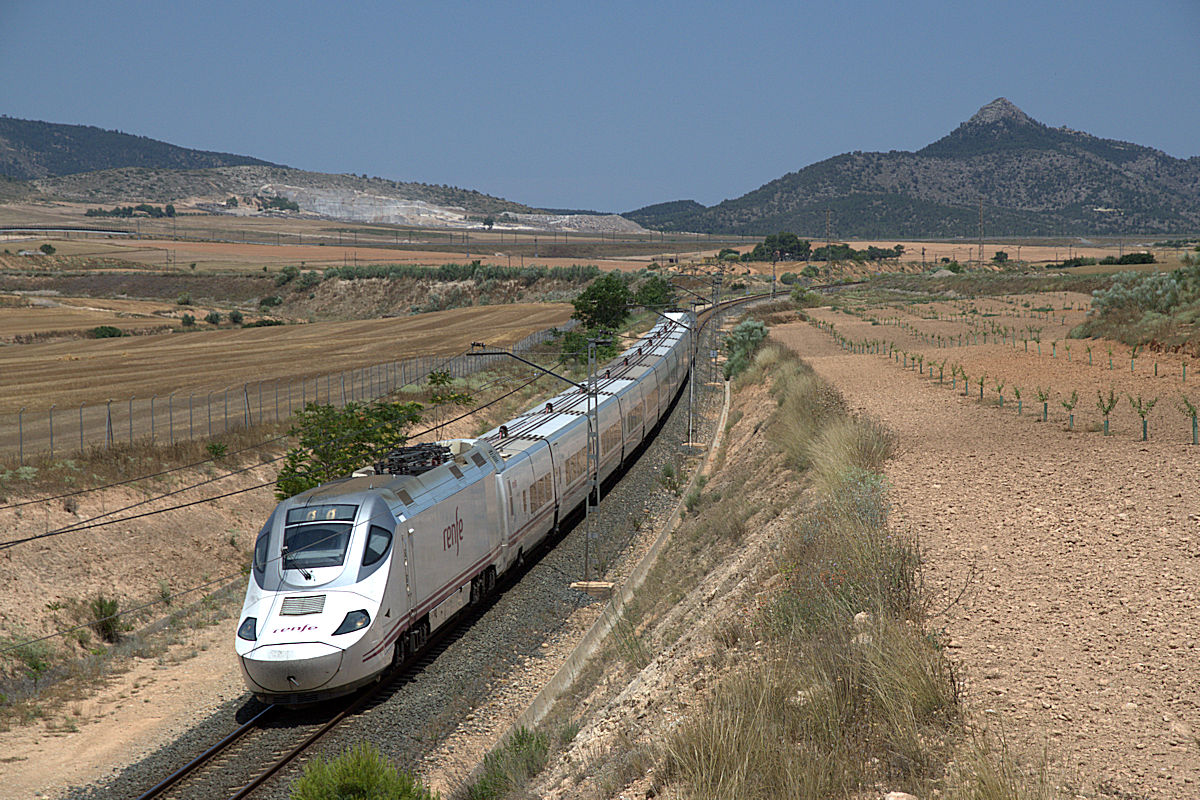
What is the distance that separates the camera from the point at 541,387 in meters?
55.2

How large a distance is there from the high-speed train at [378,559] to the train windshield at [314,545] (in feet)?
0.05

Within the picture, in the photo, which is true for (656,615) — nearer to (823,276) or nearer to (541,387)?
(541,387)

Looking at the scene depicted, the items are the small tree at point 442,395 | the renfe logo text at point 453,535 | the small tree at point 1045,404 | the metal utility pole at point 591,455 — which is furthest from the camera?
the small tree at point 442,395

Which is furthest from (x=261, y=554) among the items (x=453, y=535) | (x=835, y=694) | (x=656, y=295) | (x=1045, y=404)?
(x=656, y=295)

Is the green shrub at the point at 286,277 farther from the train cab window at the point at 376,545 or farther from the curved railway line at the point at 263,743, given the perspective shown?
the train cab window at the point at 376,545

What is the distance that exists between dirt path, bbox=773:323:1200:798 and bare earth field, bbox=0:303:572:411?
39.3 metres

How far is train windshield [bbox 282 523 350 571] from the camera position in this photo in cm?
1573

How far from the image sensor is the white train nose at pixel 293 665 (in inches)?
576

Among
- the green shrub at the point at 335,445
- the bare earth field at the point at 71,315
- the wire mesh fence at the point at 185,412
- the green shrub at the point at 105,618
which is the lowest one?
the green shrub at the point at 105,618

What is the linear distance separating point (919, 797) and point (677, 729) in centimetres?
271

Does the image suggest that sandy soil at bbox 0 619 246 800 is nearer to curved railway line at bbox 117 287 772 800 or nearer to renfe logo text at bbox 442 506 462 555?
curved railway line at bbox 117 287 772 800

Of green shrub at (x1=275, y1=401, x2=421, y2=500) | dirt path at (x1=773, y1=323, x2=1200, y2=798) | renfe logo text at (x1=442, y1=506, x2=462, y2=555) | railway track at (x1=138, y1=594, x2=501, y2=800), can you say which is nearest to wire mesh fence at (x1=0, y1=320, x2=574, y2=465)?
green shrub at (x1=275, y1=401, x2=421, y2=500)

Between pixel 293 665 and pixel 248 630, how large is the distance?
3.75 feet

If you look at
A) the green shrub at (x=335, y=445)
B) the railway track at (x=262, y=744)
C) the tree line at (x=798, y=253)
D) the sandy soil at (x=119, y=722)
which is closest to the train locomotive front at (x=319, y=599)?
the railway track at (x=262, y=744)
